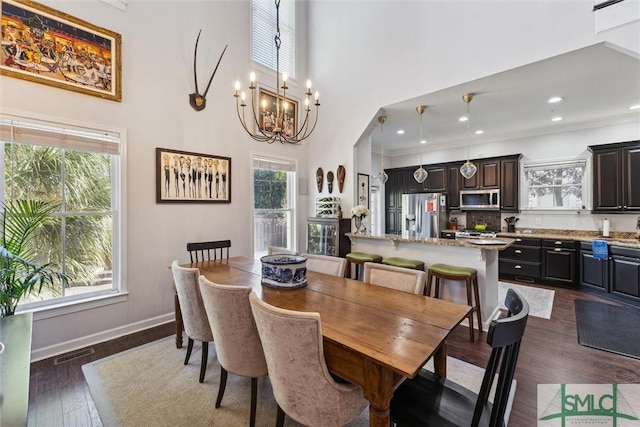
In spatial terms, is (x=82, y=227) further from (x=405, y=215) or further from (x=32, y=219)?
(x=405, y=215)

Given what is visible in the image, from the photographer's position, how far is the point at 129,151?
119 inches

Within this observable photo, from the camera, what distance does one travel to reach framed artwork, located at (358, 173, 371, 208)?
461cm

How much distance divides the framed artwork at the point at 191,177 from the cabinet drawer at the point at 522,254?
5.22 metres

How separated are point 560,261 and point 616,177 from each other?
5.17 feet

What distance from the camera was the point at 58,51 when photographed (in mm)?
2594

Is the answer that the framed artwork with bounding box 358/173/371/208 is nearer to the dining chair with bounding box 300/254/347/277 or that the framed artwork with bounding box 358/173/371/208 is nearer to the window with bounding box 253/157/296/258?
the window with bounding box 253/157/296/258

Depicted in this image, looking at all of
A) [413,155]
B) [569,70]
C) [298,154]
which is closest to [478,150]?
[413,155]

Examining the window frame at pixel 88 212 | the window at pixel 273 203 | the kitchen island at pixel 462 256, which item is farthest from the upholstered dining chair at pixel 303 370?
the window at pixel 273 203

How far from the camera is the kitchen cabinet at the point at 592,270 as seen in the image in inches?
162

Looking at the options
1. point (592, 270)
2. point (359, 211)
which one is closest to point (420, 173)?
point (359, 211)

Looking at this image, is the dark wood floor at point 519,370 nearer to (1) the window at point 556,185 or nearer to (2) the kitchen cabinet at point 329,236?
(2) the kitchen cabinet at point 329,236

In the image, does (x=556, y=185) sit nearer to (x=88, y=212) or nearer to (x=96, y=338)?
(x=88, y=212)

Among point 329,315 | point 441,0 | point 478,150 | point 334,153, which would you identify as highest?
point 441,0

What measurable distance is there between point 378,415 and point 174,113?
369 cm
